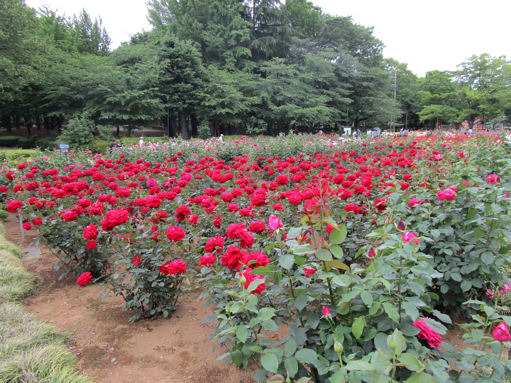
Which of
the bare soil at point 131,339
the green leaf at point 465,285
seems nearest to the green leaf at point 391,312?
the bare soil at point 131,339

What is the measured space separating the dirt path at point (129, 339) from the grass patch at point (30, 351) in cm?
19

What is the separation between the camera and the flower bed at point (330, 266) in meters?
1.04

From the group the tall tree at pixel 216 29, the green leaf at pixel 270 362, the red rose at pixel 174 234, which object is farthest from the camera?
the tall tree at pixel 216 29

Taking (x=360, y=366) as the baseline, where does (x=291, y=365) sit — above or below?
below

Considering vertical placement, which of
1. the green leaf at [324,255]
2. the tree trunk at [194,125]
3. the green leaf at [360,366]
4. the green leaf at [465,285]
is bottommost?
the green leaf at [465,285]

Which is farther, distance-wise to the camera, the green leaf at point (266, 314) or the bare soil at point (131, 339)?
the bare soil at point (131, 339)

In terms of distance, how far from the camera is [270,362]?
0.95 m

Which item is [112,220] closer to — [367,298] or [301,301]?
[301,301]

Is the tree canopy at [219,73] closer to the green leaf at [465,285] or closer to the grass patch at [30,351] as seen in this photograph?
the grass patch at [30,351]

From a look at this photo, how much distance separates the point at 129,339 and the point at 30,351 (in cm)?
66

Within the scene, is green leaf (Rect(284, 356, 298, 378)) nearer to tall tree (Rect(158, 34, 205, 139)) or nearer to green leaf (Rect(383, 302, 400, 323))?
green leaf (Rect(383, 302, 400, 323))

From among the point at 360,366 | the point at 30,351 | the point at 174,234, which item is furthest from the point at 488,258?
the point at 30,351

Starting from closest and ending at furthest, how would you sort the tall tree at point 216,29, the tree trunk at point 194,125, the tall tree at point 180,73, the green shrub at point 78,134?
1. the green shrub at point 78,134
2. the tall tree at point 180,73
3. the tall tree at point 216,29
4. the tree trunk at point 194,125

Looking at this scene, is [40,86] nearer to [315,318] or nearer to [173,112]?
[173,112]
